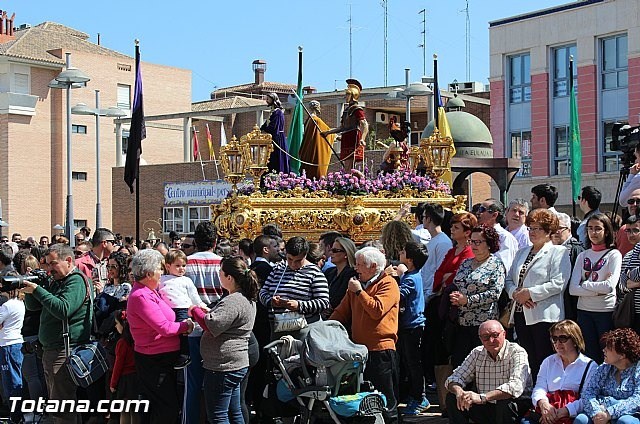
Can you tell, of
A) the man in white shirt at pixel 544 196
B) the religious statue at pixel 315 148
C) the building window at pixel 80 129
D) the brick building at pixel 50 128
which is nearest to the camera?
the man in white shirt at pixel 544 196

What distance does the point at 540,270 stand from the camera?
331 inches

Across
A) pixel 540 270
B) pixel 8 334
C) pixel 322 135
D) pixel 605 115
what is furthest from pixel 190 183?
pixel 540 270

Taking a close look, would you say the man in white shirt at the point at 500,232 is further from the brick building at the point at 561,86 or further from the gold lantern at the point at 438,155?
the brick building at the point at 561,86

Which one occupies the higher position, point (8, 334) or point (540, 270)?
point (540, 270)

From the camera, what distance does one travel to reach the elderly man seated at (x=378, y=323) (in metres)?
8.57

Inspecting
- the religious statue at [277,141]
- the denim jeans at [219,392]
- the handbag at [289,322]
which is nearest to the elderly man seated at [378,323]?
the handbag at [289,322]

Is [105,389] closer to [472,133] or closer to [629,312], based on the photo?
[629,312]

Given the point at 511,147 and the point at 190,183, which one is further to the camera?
the point at 190,183

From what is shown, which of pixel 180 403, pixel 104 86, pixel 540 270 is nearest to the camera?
pixel 540 270

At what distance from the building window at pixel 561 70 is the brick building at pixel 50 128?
20.2 meters

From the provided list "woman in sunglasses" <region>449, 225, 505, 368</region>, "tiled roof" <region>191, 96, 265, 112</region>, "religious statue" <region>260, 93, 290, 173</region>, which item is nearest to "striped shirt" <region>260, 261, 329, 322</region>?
"woman in sunglasses" <region>449, 225, 505, 368</region>

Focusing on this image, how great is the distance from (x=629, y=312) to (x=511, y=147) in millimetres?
29445

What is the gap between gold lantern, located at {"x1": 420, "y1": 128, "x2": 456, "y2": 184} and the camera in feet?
53.4

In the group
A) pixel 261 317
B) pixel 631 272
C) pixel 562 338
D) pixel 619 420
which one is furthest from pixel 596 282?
pixel 261 317
